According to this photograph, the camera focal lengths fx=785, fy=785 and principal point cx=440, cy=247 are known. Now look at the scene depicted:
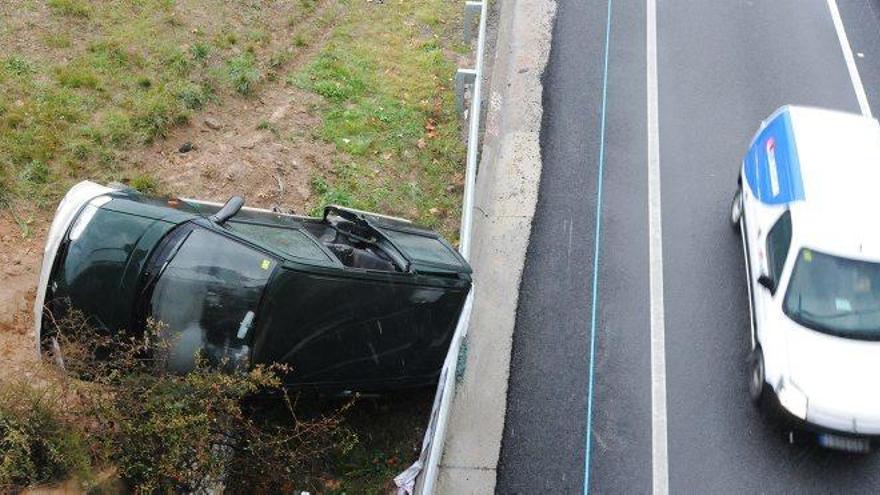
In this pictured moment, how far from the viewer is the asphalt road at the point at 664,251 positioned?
7777mm

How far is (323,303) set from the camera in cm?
680

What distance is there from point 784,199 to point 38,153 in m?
8.36

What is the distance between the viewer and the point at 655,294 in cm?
911

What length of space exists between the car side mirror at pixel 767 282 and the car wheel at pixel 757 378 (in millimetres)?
636

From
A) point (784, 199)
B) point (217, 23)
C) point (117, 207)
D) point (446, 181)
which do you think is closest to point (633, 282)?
point (784, 199)

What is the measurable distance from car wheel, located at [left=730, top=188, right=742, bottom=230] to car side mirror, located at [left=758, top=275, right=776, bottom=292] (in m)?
1.49

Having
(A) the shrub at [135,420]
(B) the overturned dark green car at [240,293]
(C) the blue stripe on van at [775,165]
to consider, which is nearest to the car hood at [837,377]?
(C) the blue stripe on van at [775,165]

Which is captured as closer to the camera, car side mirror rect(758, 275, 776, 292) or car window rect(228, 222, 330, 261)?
car window rect(228, 222, 330, 261)

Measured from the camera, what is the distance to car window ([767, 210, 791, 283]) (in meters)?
8.10

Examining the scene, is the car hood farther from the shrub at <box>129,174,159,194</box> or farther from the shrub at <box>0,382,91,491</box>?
the shrub at <box>129,174,159,194</box>

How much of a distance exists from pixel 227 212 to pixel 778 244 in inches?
221

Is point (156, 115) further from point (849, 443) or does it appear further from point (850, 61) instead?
point (850, 61)

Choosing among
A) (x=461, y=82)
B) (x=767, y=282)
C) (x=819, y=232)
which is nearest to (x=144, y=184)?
(x=461, y=82)

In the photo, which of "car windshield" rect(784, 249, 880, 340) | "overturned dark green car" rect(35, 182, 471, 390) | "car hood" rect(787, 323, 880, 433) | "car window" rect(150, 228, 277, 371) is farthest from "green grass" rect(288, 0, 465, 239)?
"car hood" rect(787, 323, 880, 433)
